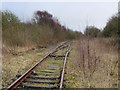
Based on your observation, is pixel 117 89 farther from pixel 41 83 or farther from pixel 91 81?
pixel 41 83

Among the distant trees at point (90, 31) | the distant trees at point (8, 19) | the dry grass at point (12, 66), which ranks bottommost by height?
the dry grass at point (12, 66)

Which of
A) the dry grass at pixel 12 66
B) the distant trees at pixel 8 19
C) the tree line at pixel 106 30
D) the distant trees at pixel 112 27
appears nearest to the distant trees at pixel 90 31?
the tree line at pixel 106 30

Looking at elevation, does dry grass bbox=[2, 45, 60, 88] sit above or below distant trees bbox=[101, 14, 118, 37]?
below

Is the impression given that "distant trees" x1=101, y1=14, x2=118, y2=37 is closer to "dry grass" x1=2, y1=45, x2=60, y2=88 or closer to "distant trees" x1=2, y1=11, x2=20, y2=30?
"dry grass" x1=2, y1=45, x2=60, y2=88

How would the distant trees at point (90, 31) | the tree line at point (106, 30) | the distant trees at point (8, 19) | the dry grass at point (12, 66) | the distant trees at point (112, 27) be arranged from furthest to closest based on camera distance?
1. the distant trees at point (112, 27)
2. the distant trees at point (8, 19)
3. the tree line at point (106, 30)
4. the distant trees at point (90, 31)
5. the dry grass at point (12, 66)

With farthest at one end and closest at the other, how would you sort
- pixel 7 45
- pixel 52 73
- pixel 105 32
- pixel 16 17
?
pixel 105 32 → pixel 16 17 → pixel 7 45 → pixel 52 73

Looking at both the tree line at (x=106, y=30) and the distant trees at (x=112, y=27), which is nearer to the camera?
the tree line at (x=106, y=30)

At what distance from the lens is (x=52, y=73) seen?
525 cm

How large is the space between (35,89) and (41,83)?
0.46 metres

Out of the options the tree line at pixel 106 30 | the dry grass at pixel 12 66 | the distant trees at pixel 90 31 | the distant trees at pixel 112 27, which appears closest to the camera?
the dry grass at pixel 12 66

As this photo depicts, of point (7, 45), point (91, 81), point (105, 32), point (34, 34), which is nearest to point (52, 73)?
point (91, 81)

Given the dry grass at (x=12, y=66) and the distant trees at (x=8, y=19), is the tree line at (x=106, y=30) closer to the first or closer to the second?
the dry grass at (x=12, y=66)

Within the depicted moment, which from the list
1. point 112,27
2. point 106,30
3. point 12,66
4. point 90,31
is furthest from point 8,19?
point 106,30

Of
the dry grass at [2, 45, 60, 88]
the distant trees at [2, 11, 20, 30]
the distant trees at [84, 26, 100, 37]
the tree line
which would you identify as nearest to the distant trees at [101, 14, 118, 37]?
the tree line
